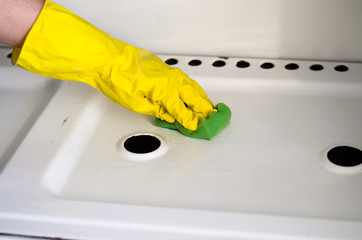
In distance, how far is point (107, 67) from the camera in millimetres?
943

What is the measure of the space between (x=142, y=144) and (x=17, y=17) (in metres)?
0.34

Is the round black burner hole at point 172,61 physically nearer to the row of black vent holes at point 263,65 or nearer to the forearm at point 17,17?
the row of black vent holes at point 263,65

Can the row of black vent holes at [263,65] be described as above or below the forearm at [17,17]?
below

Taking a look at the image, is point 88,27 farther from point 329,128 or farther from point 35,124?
point 329,128

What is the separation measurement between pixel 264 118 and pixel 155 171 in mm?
277

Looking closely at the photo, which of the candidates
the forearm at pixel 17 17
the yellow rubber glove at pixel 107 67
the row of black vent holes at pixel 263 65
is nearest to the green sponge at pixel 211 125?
the yellow rubber glove at pixel 107 67

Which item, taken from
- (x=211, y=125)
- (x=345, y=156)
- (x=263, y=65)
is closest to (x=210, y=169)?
(x=211, y=125)

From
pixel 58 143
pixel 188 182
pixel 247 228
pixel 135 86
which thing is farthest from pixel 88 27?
pixel 247 228

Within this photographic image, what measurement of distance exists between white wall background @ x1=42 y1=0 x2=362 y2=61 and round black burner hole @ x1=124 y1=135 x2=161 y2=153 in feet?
1.11

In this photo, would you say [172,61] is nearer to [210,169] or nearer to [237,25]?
[237,25]

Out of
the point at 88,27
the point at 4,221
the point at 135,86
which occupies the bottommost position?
the point at 4,221

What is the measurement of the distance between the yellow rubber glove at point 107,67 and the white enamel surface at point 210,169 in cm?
9

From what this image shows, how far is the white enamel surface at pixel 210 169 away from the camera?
80 cm

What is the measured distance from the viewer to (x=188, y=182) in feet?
3.02
